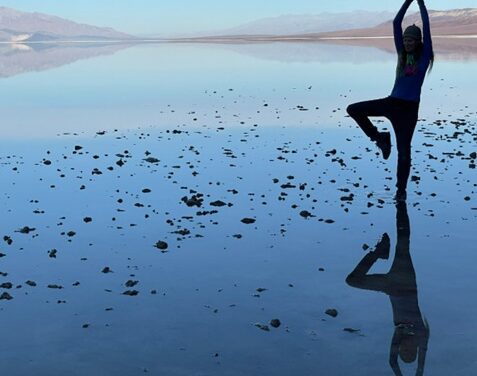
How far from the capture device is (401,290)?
9.67 m

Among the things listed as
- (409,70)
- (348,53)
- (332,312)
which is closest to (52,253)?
(332,312)

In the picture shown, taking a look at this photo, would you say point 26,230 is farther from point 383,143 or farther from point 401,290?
point 383,143

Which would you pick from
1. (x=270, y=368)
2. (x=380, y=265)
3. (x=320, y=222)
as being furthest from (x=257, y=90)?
(x=270, y=368)

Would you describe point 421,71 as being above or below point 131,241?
above

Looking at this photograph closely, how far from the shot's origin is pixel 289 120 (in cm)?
2827

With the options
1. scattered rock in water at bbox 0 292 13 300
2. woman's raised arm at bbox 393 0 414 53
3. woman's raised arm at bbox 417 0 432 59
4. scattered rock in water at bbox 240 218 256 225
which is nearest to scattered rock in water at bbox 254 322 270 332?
scattered rock in water at bbox 0 292 13 300

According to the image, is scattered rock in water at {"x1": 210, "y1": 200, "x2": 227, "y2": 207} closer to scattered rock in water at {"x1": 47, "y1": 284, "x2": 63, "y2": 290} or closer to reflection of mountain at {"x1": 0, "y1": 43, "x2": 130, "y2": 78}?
scattered rock in water at {"x1": 47, "y1": 284, "x2": 63, "y2": 290}

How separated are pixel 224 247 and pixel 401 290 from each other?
3.13 m

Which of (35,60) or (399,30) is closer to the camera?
(399,30)

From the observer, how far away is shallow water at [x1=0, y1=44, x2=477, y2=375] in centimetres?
786

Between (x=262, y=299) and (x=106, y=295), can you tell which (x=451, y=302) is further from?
(x=106, y=295)

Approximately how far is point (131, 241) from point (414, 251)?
4397mm

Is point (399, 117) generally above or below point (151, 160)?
above

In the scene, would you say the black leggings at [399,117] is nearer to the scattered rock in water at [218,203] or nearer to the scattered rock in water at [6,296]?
the scattered rock in water at [218,203]
